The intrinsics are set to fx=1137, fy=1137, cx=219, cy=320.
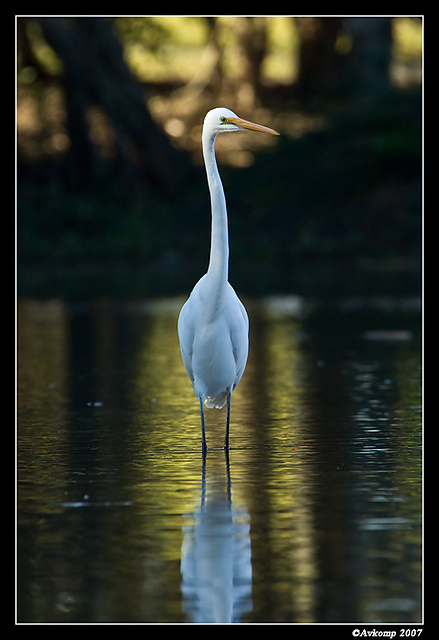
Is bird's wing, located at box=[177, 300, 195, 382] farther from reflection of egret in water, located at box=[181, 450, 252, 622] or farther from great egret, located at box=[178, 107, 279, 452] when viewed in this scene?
reflection of egret in water, located at box=[181, 450, 252, 622]

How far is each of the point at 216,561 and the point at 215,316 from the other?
8.50 feet

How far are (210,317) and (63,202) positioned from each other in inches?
889

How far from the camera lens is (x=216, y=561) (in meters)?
5.10

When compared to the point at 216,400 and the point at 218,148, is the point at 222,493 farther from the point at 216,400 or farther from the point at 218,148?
the point at 218,148

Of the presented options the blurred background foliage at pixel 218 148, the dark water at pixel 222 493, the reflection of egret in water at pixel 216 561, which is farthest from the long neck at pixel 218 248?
the blurred background foliage at pixel 218 148

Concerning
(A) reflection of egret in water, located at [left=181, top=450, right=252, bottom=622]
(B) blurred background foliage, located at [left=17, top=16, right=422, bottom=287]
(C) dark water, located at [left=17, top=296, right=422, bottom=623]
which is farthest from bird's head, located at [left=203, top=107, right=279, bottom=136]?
(B) blurred background foliage, located at [left=17, top=16, right=422, bottom=287]

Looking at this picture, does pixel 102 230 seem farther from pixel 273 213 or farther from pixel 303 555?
pixel 303 555

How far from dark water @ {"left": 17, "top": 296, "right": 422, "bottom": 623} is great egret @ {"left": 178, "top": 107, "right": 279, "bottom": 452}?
511 millimetres

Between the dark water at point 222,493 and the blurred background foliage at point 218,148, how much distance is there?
1419cm

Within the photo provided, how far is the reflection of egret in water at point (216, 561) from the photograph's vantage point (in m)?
4.52

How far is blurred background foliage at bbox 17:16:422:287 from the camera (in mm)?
27188

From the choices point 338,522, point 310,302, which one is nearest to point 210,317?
point 338,522

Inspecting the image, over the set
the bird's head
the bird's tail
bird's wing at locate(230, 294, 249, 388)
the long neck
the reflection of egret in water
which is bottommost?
the reflection of egret in water

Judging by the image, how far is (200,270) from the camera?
25422 mm
